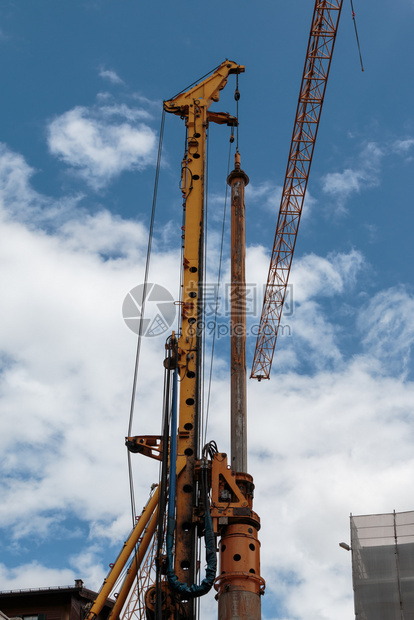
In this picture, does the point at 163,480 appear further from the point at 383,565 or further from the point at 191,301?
the point at 383,565

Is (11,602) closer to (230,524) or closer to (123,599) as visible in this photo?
(123,599)

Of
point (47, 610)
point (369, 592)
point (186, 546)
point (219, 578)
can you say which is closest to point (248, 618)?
point (219, 578)

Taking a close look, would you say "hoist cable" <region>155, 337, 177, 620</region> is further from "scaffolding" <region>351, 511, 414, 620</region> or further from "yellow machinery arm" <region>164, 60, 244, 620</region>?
"scaffolding" <region>351, 511, 414, 620</region>

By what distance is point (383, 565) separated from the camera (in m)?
26.2

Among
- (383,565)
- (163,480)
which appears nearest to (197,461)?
(163,480)

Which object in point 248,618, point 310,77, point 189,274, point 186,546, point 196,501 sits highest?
point 310,77

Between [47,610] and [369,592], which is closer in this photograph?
[369,592]

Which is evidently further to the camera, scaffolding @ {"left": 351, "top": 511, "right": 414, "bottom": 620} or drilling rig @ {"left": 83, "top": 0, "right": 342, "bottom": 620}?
scaffolding @ {"left": 351, "top": 511, "right": 414, "bottom": 620}

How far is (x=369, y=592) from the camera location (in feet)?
84.0

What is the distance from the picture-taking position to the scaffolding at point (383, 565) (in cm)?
2512

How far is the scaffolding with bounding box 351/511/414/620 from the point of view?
82.4 ft

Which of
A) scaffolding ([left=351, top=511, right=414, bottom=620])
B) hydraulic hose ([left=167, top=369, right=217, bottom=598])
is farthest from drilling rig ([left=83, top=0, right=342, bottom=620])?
scaffolding ([left=351, top=511, right=414, bottom=620])

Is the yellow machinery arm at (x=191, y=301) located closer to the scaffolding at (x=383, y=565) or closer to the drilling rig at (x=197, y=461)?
the drilling rig at (x=197, y=461)

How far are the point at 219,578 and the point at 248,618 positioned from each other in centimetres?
109
